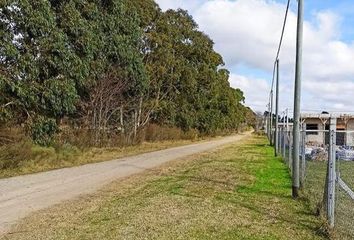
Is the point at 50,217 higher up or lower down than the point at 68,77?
lower down

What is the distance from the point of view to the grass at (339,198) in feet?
28.5

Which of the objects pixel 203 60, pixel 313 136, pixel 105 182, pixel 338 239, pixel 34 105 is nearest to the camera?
pixel 338 239

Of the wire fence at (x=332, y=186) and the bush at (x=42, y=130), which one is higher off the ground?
the bush at (x=42, y=130)

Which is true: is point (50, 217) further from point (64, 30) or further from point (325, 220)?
point (64, 30)

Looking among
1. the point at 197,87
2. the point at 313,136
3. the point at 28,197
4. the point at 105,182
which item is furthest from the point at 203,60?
the point at 28,197

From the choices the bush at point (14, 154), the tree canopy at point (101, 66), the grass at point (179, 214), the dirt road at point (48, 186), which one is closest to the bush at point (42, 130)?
the tree canopy at point (101, 66)

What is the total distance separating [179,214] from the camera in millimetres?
9820

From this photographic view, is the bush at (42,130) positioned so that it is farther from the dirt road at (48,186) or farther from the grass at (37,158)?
the dirt road at (48,186)

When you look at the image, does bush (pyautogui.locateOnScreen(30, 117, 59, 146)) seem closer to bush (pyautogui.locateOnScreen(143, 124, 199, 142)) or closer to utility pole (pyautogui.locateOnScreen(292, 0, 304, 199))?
utility pole (pyautogui.locateOnScreen(292, 0, 304, 199))

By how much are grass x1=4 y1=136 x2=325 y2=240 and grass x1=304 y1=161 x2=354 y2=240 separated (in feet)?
1.27

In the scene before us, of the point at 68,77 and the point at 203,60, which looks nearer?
the point at 68,77

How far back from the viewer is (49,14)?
20359 mm

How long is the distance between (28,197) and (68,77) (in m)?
10.4

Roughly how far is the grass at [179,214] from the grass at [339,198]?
39cm
